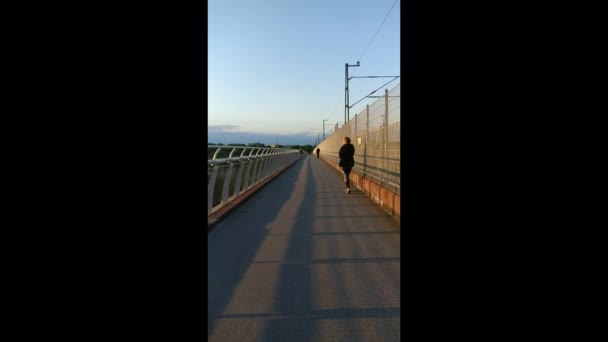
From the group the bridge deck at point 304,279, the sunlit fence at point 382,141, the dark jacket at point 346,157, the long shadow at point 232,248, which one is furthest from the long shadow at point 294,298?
the dark jacket at point 346,157

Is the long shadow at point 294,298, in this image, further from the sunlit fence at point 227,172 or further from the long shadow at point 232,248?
the sunlit fence at point 227,172

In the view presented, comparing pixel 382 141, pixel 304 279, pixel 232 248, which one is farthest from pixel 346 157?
pixel 304 279

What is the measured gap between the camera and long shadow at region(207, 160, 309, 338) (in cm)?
334

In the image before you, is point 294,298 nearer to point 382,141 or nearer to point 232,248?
point 232,248

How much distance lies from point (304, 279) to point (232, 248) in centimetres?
165

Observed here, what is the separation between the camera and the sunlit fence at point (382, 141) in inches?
311

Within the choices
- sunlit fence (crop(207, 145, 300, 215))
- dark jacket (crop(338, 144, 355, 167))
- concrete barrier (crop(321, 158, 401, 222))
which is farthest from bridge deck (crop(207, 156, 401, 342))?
dark jacket (crop(338, 144, 355, 167))

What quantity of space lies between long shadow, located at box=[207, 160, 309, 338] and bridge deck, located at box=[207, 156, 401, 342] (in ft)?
0.04

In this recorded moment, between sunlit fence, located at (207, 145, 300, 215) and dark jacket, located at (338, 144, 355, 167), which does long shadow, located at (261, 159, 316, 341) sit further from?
dark jacket, located at (338, 144, 355, 167)
